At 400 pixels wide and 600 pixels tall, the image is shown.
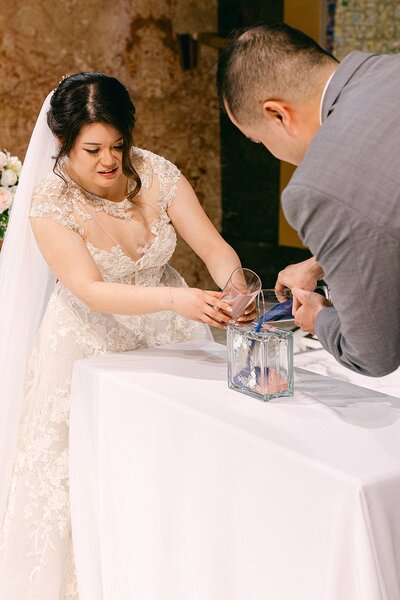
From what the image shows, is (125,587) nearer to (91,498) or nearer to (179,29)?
(91,498)

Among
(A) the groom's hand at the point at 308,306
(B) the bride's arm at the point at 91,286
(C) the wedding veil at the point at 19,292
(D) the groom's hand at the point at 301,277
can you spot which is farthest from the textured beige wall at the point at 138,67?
(A) the groom's hand at the point at 308,306

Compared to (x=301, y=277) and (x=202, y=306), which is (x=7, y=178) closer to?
(x=202, y=306)

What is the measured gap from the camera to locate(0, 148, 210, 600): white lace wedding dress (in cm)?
268

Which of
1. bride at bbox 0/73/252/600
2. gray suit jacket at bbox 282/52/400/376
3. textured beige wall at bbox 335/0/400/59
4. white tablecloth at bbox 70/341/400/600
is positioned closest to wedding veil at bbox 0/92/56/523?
bride at bbox 0/73/252/600

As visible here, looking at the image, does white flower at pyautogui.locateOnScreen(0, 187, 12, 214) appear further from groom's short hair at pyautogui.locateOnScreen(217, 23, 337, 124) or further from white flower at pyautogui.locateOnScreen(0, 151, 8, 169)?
groom's short hair at pyautogui.locateOnScreen(217, 23, 337, 124)

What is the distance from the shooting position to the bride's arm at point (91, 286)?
246cm

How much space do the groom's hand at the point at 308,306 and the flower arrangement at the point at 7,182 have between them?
1418 millimetres

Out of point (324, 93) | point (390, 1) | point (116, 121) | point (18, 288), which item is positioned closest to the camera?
point (324, 93)

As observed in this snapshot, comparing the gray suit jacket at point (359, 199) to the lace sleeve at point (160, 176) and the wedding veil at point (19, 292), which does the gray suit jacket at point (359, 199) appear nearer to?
the lace sleeve at point (160, 176)

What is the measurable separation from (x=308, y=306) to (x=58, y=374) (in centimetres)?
104

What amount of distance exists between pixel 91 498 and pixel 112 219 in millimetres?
919

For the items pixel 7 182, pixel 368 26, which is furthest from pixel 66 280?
pixel 368 26

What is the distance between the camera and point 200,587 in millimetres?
2008

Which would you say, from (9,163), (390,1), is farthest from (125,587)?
(390,1)
